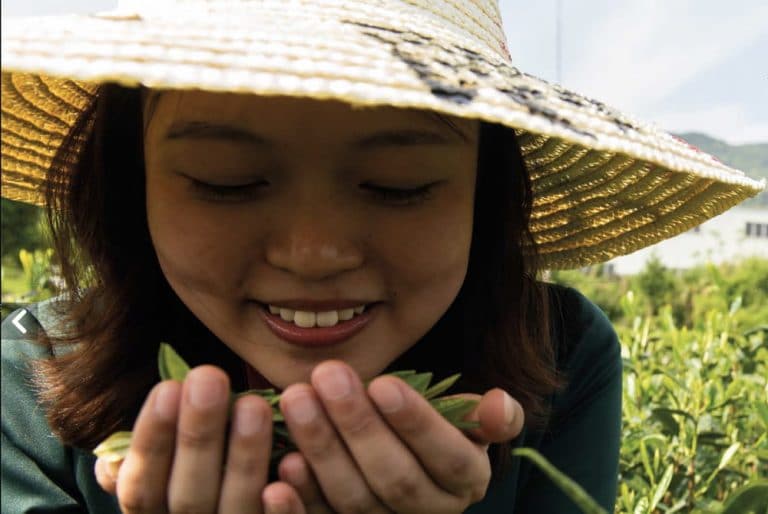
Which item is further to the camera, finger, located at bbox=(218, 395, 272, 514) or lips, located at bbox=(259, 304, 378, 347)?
lips, located at bbox=(259, 304, 378, 347)

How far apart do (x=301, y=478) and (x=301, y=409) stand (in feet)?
0.27

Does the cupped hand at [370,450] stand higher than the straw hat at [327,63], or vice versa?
the straw hat at [327,63]

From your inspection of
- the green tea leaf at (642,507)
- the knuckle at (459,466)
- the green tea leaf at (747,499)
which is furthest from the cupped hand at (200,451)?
the green tea leaf at (642,507)

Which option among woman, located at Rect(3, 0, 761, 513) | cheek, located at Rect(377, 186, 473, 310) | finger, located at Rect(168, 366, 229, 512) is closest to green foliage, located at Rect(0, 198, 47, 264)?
woman, located at Rect(3, 0, 761, 513)

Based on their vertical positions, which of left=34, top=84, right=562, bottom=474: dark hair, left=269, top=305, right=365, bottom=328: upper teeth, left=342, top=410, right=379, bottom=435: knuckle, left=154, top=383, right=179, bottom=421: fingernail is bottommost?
left=34, top=84, right=562, bottom=474: dark hair

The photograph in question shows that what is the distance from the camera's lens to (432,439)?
23.9 inches

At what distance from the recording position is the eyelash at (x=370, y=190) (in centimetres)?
73

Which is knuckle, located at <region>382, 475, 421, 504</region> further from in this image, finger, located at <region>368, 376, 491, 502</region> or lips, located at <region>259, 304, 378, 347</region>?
lips, located at <region>259, 304, 378, 347</region>

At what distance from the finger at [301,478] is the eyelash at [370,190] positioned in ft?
0.86

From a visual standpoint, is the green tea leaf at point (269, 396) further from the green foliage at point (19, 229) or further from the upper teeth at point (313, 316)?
the green foliage at point (19, 229)

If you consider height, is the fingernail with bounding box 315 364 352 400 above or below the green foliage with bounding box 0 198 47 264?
above

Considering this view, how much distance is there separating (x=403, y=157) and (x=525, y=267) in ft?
1.85

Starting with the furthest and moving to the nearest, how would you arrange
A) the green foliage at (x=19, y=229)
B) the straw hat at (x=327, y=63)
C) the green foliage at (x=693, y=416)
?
the green foliage at (x=19, y=229), the green foliage at (x=693, y=416), the straw hat at (x=327, y=63)

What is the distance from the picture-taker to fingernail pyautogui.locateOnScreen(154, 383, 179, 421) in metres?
0.56
